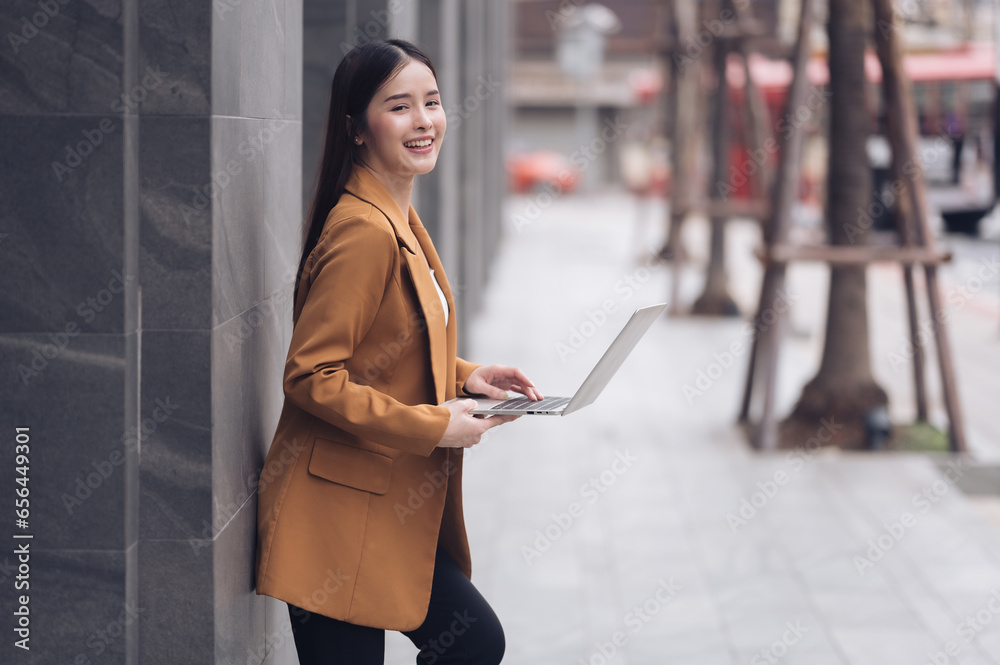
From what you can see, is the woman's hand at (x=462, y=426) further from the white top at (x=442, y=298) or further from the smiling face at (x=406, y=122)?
the smiling face at (x=406, y=122)

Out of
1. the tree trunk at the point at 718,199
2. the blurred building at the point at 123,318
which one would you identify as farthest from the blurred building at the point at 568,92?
the blurred building at the point at 123,318

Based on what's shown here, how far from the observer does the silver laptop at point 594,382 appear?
8.59 ft

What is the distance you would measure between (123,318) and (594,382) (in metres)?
0.94

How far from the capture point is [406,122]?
2.69 meters

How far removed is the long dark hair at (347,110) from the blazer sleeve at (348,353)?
18 centimetres

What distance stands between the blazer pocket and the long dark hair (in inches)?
12.6

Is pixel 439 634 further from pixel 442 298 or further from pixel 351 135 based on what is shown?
pixel 351 135

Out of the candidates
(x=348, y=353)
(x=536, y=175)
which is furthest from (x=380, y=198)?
(x=536, y=175)

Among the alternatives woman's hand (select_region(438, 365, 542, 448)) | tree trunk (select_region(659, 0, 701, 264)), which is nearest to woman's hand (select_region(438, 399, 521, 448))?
woman's hand (select_region(438, 365, 542, 448))

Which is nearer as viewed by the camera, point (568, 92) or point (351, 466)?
point (351, 466)

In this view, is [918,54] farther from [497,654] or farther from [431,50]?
[497,654]

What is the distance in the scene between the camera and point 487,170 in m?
17.2

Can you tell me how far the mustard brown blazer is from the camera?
8.27ft

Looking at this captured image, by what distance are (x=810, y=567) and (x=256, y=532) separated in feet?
10.9
